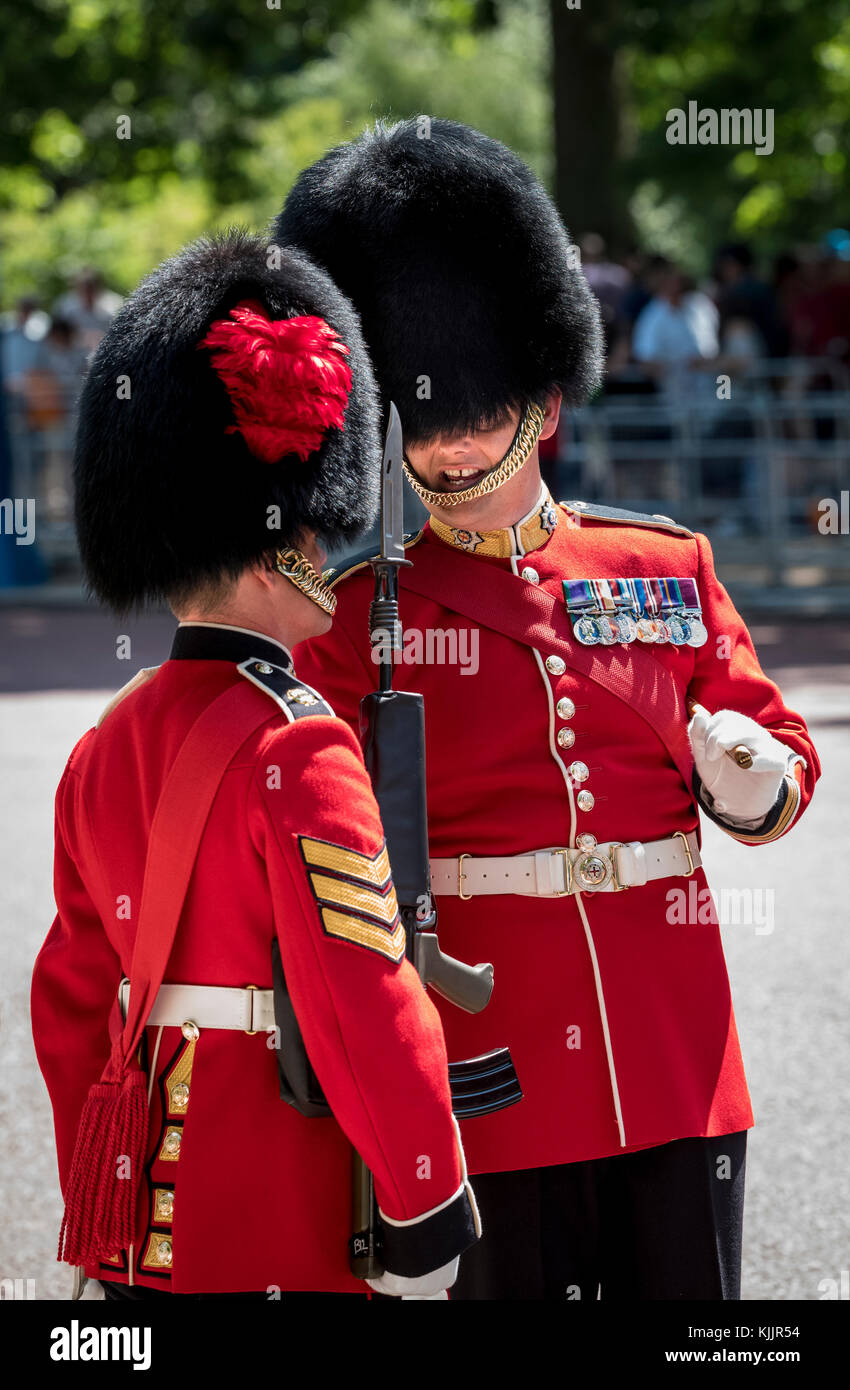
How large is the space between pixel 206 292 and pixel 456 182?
62cm

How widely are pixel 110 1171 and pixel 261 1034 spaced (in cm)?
24

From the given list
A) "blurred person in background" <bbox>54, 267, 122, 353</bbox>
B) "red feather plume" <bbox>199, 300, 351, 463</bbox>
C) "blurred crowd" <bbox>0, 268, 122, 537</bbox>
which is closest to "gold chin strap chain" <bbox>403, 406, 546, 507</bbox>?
"red feather plume" <bbox>199, 300, 351, 463</bbox>

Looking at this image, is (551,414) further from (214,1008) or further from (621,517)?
(214,1008)

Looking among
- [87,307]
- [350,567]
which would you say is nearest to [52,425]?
[87,307]

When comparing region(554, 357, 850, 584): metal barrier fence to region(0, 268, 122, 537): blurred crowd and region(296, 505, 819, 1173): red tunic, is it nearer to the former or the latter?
region(0, 268, 122, 537): blurred crowd

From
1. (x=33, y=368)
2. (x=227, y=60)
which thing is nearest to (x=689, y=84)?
(x=227, y=60)

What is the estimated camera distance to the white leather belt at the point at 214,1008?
7.41 ft

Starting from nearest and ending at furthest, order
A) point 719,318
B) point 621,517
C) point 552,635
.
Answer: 1. point 552,635
2. point 621,517
3. point 719,318

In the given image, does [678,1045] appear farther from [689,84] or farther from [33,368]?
[689,84]

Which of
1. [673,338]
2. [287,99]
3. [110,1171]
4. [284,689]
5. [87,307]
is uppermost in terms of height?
[287,99]

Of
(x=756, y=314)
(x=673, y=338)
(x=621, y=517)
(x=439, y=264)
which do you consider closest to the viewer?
Result: (x=439, y=264)

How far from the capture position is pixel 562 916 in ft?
8.80
